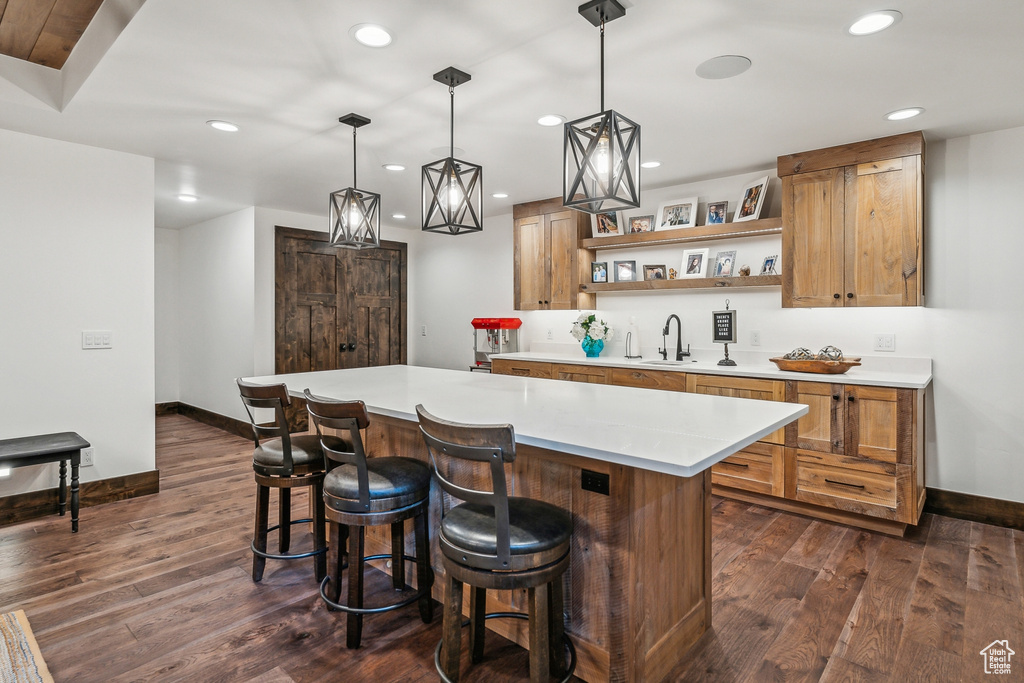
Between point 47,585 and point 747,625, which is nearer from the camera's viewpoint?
point 747,625

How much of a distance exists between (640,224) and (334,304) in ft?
11.6

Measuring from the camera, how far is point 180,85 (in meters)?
2.63

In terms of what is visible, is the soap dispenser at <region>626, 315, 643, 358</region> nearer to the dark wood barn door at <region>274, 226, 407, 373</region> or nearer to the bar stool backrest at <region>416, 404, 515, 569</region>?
the dark wood barn door at <region>274, 226, 407, 373</region>

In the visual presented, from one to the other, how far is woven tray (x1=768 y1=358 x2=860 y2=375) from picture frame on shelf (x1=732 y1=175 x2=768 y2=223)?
1.14 m

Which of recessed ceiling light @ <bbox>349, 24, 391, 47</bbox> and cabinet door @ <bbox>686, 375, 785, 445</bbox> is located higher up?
recessed ceiling light @ <bbox>349, 24, 391, 47</bbox>

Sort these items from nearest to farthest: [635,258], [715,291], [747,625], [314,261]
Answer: [747,625], [715,291], [635,258], [314,261]

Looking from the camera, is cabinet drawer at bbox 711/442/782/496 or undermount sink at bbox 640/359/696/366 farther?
undermount sink at bbox 640/359/696/366

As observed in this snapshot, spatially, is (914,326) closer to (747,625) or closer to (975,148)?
(975,148)

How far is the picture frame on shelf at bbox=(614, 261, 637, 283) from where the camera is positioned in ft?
15.7

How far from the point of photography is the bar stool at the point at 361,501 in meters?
1.92

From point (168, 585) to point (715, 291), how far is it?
411cm

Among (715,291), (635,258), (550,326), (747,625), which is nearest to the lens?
(747,625)

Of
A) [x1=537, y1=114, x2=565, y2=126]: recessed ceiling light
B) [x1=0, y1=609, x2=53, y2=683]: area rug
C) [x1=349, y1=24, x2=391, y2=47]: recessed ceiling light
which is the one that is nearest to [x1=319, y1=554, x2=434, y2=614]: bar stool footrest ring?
[x1=0, y1=609, x2=53, y2=683]: area rug

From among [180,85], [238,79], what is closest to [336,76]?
[238,79]
